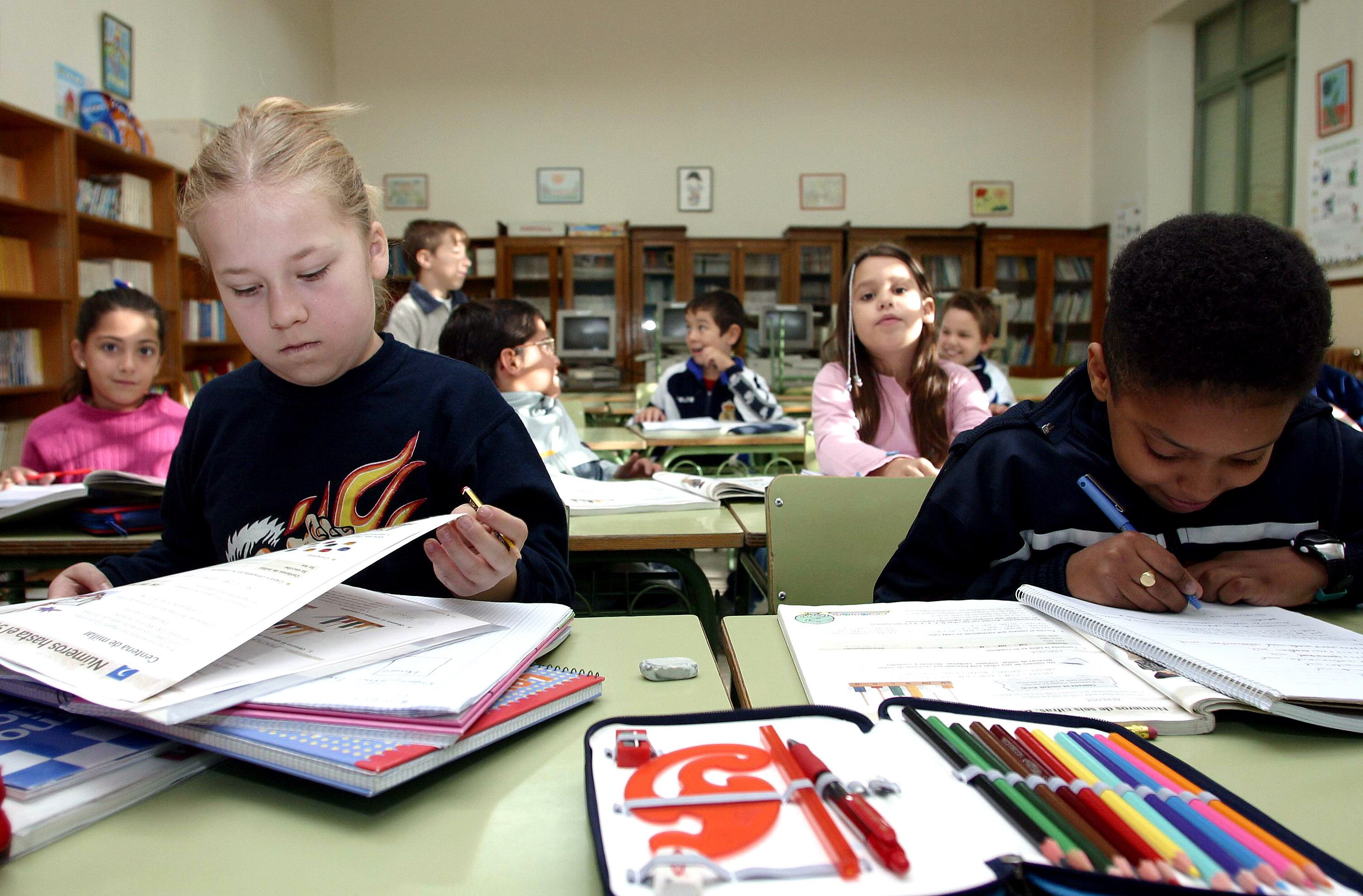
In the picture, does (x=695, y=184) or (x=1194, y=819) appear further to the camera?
(x=695, y=184)

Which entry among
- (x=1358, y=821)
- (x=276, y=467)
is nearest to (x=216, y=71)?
(x=276, y=467)

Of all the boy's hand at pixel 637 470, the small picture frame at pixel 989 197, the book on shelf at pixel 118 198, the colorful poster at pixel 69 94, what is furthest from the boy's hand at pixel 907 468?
the small picture frame at pixel 989 197

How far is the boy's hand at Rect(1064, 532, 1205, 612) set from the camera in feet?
2.64

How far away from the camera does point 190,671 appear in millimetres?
510

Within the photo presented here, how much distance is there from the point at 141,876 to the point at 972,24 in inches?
339

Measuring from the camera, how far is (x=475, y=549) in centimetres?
69

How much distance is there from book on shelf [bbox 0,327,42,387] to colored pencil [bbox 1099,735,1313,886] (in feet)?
13.9

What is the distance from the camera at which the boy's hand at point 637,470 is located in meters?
2.32

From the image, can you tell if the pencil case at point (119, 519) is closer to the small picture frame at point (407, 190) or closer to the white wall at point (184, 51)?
the white wall at point (184, 51)

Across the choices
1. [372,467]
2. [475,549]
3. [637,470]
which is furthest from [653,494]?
[475,549]

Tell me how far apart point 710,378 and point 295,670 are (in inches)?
146

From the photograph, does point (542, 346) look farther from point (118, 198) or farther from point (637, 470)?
point (118, 198)

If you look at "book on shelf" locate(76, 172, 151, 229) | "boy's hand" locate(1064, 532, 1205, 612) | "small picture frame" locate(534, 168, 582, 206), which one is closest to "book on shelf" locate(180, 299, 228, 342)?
"book on shelf" locate(76, 172, 151, 229)

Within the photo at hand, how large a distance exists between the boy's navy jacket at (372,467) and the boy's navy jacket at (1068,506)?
0.46 meters
